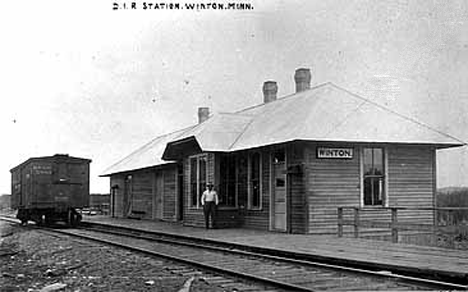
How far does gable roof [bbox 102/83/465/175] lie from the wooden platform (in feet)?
8.35

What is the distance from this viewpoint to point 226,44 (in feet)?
34.9

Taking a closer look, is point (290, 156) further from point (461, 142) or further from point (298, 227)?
point (461, 142)

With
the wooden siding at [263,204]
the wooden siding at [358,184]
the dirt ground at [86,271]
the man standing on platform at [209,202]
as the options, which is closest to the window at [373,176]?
the wooden siding at [358,184]

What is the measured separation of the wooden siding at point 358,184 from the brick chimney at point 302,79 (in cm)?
596

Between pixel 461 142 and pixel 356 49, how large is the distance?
6745 mm

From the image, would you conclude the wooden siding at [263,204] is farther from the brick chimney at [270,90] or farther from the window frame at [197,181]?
the brick chimney at [270,90]

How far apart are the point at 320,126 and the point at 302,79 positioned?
20.0 ft

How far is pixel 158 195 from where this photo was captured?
86.7ft

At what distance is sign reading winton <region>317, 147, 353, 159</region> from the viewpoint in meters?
15.5

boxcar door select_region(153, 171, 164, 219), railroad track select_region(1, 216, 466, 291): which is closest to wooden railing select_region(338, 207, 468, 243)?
railroad track select_region(1, 216, 466, 291)

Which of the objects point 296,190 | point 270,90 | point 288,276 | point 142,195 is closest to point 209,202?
point 296,190

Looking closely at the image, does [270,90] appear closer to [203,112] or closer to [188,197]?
[188,197]

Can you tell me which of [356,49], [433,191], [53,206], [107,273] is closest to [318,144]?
[433,191]

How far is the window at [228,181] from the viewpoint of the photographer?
19.0 meters
